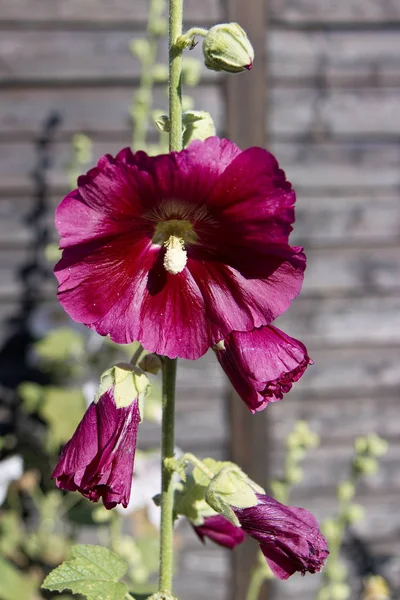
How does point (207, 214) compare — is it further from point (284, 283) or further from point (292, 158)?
point (292, 158)

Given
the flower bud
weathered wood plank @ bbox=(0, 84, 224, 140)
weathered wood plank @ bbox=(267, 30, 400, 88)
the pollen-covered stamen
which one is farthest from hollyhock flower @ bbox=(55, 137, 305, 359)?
weathered wood plank @ bbox=(267, 30, 400, 88)

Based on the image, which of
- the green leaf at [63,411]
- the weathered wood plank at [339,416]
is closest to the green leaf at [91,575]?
the green leaf at [63,411]

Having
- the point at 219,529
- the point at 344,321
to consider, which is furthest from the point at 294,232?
the point at 219,529

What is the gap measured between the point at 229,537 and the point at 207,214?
36 cm

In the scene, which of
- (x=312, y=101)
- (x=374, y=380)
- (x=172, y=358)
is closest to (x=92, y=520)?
(x=172, y=358)

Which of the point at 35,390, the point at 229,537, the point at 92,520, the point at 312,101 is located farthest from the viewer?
the point at 312,101

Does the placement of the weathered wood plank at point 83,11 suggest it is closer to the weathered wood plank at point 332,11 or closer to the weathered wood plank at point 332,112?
the weathered wood plank at point 332,11

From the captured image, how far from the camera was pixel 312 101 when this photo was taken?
1948 millimetres

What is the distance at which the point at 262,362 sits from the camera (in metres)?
0.53

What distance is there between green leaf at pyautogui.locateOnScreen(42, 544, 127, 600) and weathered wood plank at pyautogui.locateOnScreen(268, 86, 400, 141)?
152 centimetres

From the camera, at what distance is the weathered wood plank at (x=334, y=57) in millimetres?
1911

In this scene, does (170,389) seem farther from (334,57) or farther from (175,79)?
(334,57)

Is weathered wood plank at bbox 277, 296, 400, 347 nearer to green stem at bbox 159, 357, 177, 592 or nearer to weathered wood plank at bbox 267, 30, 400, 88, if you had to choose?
weathered wood plank at bbox 267, 30, 400, 88

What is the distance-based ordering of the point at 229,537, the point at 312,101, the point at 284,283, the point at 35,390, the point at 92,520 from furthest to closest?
the point at 312,101 → the point at 35,390 → the point at 92,520 → the point at 229,537 → the point at 284,283
